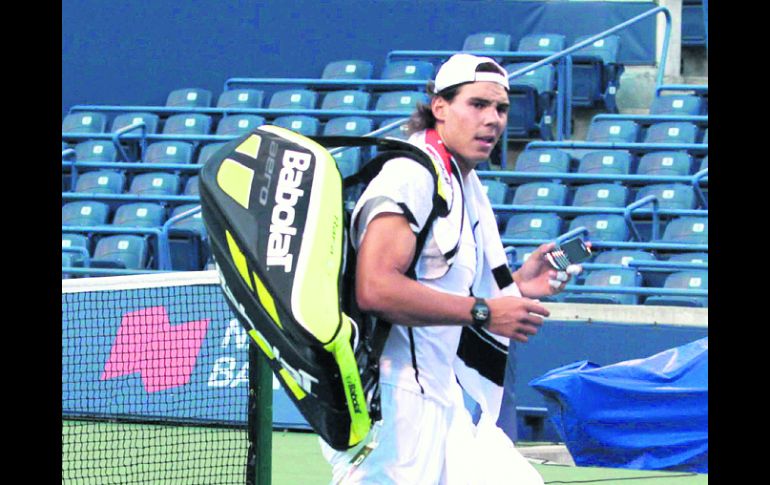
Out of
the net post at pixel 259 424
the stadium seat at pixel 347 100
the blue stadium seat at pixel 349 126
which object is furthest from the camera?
the stadium seat at pixel 347 100

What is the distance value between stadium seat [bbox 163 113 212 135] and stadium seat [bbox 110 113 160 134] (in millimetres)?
195

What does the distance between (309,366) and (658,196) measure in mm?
9285

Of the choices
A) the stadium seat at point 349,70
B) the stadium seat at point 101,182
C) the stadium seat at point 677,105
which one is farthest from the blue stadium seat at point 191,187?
the stadium seat at point 677,105

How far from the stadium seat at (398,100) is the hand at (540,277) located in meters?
10.3

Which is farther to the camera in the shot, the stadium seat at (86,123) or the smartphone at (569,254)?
the stadium seat at (86,123)

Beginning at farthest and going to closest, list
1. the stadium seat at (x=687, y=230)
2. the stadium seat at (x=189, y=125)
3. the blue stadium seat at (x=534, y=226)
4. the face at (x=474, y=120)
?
the stadium seat at (x=189, y=125) < the blue stadium seat at (x=534, y=226) < the stadium seat at (x=687, y=230) < the face at (x=474, y=120)

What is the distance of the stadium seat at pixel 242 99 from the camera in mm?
16172

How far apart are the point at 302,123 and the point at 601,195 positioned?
139 inches

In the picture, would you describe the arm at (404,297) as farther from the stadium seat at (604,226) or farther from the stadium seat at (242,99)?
the stadium seat at (242,99)

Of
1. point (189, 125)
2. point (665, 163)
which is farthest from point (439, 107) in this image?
point (189, 125)

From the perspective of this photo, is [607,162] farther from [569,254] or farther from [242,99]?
[569,254]

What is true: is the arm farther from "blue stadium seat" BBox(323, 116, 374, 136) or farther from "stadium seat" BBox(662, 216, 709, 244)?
"blue stadium seat" BBox(323, 116, 374, 136)
